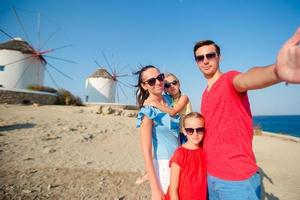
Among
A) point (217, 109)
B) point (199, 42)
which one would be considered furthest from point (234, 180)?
point (199, 42)

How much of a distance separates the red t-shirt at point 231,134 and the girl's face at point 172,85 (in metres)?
1.63

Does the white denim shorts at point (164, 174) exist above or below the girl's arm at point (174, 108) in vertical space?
below

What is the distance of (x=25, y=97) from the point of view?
22203mm

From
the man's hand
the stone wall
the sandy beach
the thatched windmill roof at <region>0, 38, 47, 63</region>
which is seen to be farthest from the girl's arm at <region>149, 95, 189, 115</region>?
the thatched windmill roof at <region>0, 38, 47, 63</region>

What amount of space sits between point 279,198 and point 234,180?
4919 millimetres

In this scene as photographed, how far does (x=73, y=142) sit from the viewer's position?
938 centimetres

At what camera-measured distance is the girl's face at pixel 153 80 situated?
2.83 metres

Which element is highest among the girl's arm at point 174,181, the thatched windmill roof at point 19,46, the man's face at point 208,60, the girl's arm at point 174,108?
the thatched windmill roof at point 19,46

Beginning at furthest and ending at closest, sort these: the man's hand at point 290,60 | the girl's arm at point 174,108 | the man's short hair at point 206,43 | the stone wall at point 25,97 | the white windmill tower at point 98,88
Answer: the white windmill tower at point 98,88 → the stone wall at point 25,97 → the girl's arm at point 174,108 → the man's short hair at point 206,43 → the man's hand at point 290,60

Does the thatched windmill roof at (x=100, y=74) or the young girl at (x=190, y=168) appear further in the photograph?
the thatched windmill roof at (x=100, y=74)

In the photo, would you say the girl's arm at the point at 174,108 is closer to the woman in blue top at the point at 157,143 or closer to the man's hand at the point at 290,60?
the woman in blue top at the point at 157,143

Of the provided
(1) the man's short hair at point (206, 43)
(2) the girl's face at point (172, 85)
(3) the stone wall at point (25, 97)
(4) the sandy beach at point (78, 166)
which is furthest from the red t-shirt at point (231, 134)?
(3) the stone wall at point (25, 97)

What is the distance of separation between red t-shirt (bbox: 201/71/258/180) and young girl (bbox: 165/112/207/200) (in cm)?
26

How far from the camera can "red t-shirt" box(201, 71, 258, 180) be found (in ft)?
6.18
